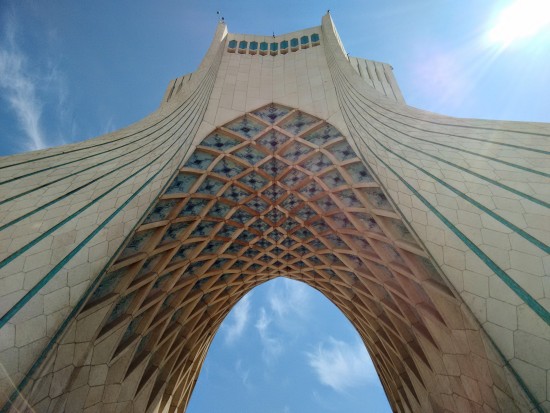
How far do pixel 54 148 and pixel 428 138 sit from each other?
933 centimetres

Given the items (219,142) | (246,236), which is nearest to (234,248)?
(246,236)

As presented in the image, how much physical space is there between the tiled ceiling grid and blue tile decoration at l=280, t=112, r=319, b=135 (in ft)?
0.09

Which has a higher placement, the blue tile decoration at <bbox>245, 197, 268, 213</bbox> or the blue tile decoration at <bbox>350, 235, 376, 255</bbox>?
the blue tile decoration at <bbox>245, 197, 268, 213</bbox>

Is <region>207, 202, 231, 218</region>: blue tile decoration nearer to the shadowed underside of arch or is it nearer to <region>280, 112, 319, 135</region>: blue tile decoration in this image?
the shadowed underside of arch

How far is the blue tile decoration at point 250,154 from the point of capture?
7980 millimetres

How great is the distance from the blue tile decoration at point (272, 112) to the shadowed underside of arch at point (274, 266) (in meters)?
0.03

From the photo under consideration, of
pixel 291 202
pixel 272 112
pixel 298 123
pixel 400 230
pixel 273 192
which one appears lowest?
pixel 400 230

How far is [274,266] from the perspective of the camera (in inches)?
431

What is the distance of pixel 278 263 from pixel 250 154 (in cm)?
458

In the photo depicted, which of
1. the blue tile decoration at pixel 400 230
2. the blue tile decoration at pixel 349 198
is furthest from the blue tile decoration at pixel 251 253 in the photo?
the blue tile decoration at pixel 400 230

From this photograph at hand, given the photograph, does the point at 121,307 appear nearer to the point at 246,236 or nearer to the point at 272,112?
the point at 246,236

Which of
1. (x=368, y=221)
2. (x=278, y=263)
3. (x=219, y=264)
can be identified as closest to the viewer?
(x=368, y=221)

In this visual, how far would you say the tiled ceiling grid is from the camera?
6.41 meters

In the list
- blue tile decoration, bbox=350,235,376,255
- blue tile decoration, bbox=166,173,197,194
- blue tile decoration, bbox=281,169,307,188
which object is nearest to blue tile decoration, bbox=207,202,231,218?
blue tile decoration, bbox=166,173,197,194
